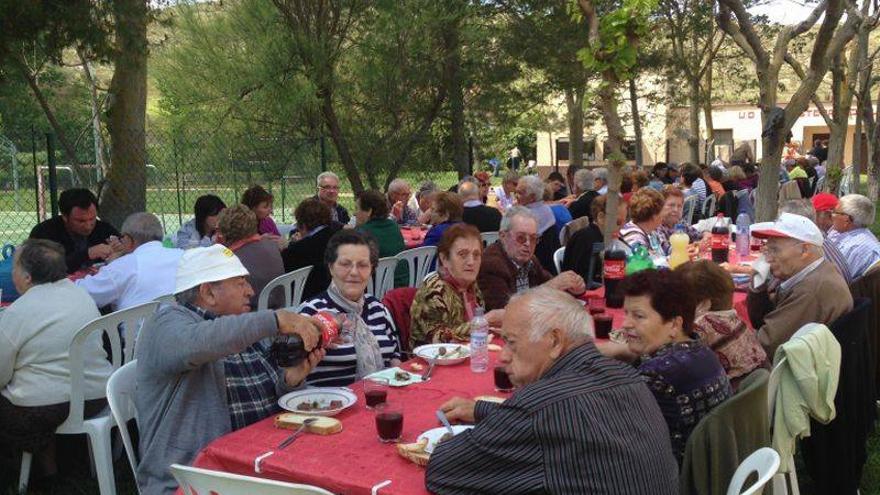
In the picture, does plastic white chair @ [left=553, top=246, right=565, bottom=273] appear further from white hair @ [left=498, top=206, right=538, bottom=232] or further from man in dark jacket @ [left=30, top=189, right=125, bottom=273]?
man in dark jacket @ [left=30, top=189, right=125, bottom=273]

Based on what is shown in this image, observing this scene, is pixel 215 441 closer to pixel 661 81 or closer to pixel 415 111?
Answer: pixel 415 111

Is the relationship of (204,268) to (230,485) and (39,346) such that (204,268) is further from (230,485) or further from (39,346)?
(39,346)

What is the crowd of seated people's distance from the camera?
7.30 feet

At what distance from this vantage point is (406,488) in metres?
2.39

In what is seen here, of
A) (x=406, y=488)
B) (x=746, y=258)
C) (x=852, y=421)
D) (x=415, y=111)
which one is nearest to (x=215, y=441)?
(x=406, y=488)

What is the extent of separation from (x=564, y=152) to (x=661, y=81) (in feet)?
75.2

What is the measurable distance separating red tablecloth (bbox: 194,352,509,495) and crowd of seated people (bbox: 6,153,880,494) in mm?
170

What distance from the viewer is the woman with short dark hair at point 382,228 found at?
278 inches

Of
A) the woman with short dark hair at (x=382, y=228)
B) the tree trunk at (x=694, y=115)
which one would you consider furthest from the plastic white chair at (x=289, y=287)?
the tree trunk at (x=694, y=115)

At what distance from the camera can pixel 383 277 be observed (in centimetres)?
664

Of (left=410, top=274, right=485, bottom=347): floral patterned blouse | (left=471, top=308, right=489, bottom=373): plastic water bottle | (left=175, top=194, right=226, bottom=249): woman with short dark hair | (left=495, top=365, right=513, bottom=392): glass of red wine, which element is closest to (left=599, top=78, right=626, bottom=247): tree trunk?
(left=410, top=274, right=485, bottom=347): floral patterned blouse

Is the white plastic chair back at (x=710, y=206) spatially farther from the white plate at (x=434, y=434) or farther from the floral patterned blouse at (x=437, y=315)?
the white plate at (x=434, y=434)

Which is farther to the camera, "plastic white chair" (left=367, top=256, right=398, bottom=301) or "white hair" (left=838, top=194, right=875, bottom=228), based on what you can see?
"plastic white chair" (left=367, top=256, right=398, bottom=301)

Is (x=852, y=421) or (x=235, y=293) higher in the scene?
(x=235, y=293)
